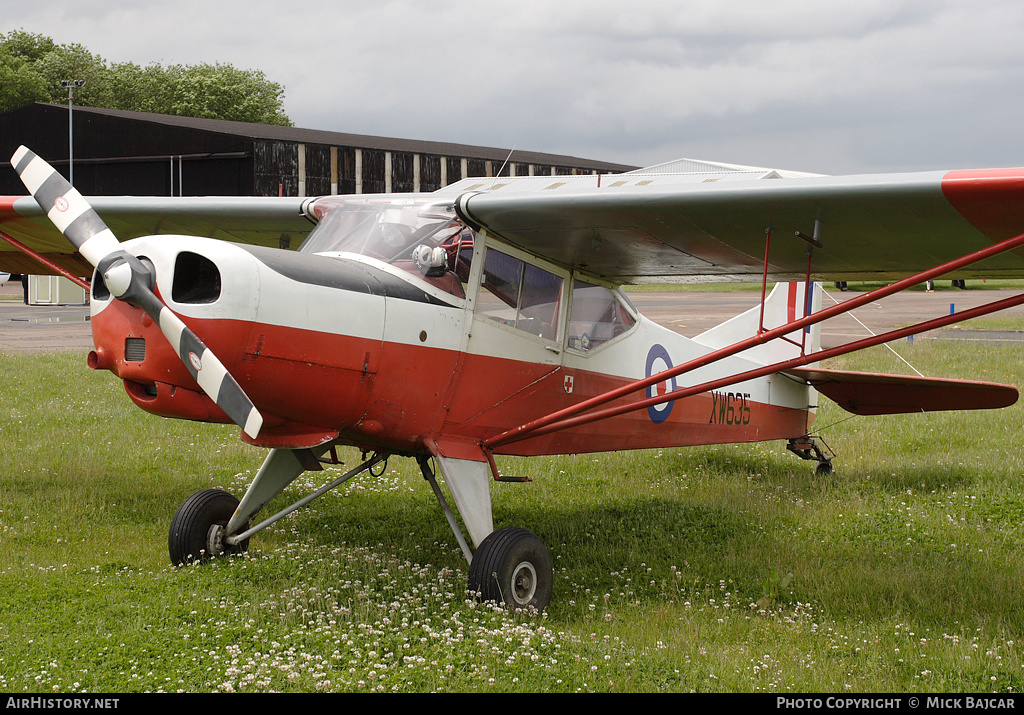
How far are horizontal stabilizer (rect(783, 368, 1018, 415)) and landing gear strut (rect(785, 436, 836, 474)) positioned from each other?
0.65 meters

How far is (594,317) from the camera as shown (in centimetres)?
732

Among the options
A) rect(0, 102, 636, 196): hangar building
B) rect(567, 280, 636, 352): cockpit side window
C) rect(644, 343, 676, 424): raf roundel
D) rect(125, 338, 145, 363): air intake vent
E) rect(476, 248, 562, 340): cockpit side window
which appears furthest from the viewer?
rect(0, 102, 636, 196): hangar building

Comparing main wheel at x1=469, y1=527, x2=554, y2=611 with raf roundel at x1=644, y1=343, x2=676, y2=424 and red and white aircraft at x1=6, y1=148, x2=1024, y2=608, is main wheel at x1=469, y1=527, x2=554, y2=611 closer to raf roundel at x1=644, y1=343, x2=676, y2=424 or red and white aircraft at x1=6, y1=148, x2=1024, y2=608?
red and white aircraft at x1=6, y1=148, x2=1024, y2=608

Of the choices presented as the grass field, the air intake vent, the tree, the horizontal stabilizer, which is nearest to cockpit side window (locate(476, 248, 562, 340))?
the grass field

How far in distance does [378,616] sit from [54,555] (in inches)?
116

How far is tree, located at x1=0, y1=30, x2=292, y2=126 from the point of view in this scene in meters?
82.0


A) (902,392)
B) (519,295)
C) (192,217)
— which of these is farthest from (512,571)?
(902,392)

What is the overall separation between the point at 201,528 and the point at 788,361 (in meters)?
4.34

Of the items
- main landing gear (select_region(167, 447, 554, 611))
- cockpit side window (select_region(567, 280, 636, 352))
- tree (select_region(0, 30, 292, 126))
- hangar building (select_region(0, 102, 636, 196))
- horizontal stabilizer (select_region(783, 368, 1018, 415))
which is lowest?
main landing gear (select_region(167, 447, 554, 611))

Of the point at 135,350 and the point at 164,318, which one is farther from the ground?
the point at 164,318

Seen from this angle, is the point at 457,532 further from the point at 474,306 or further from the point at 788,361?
the point at 788,361

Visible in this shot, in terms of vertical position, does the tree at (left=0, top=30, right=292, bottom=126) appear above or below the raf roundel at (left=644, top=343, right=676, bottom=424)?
above

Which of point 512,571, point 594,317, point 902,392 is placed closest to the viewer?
point 512,571
